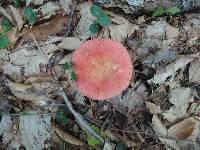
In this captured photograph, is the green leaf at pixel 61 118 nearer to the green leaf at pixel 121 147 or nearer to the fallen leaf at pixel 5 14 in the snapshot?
the green leaf at pixel 121 147

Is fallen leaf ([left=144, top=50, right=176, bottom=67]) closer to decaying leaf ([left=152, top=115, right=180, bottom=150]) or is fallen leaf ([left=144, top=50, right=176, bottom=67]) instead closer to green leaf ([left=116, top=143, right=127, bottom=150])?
decaying leaf ([left=152, top=115, right=180, bottom=150])

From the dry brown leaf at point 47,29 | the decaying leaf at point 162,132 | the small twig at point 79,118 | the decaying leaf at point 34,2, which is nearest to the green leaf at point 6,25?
the dry brown leaf at point 47,29

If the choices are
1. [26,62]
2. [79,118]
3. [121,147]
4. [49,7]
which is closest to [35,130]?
[79,118]

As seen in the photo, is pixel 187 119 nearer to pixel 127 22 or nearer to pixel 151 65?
pixel 151 65

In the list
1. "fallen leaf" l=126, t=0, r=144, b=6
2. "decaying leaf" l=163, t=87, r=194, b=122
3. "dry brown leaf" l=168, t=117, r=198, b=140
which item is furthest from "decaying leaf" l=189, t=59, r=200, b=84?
"fallen leaf" l=126, t=0, r=144, b=6

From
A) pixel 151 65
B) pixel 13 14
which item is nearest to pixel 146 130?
pixel 151 65

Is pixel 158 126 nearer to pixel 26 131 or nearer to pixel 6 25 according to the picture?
pixel 26 131
